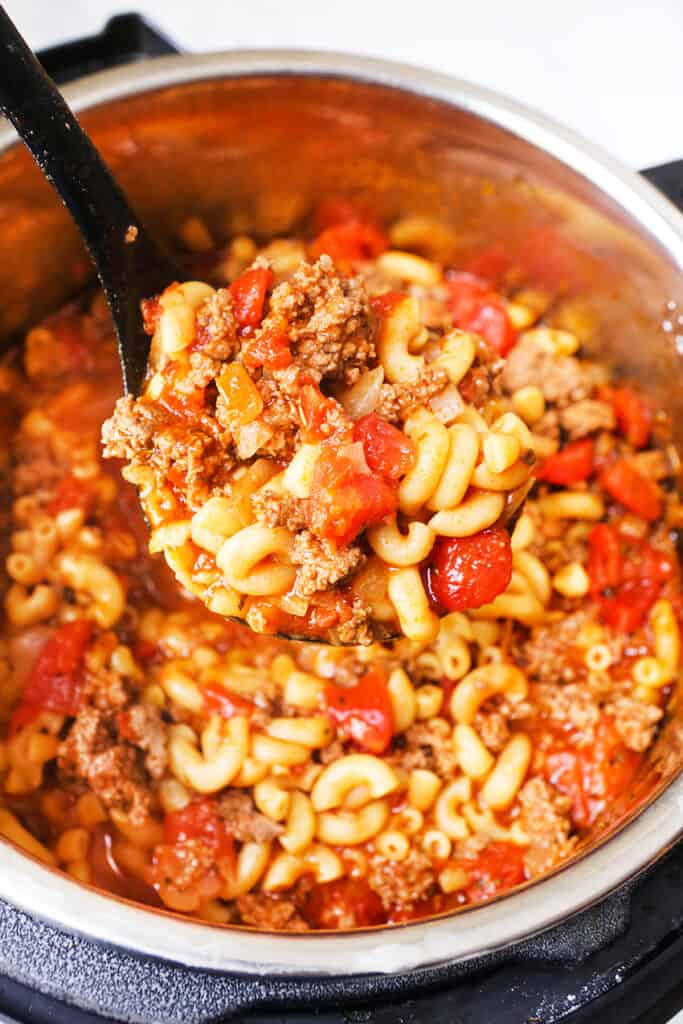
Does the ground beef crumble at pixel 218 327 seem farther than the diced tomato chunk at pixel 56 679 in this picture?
No

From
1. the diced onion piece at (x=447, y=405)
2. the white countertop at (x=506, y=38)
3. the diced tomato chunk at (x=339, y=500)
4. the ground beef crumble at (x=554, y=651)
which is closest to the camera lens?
the diced tomato chunk at (x=339, y=500)

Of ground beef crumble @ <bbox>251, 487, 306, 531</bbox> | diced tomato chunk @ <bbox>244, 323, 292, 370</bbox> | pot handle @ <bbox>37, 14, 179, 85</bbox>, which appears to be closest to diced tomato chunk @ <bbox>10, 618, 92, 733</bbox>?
ground beef crumble @ <bbox>251, 487, 306, 531</bbox>

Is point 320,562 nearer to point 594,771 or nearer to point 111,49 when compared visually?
point 594,771

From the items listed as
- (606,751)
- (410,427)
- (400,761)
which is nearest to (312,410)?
(410,427)

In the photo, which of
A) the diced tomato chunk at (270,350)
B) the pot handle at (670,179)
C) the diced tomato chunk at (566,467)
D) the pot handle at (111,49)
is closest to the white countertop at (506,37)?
the pot handle at (111,49)

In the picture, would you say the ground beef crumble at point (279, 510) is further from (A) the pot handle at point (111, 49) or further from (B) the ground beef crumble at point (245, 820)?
(A) the pot handle at point (111, 49)

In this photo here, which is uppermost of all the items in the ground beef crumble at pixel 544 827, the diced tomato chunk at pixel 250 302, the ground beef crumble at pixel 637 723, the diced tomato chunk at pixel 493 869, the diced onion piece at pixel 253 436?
the diced tomato chunk at pixel 250 302
